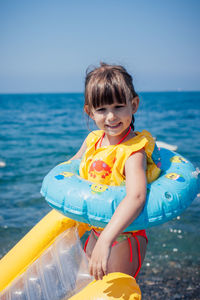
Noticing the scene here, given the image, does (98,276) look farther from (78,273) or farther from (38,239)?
(38,239)

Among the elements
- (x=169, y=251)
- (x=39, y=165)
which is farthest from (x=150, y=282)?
(x=39, y=165)

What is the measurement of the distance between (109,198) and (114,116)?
0.50 m

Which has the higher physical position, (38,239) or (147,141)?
(147,141)

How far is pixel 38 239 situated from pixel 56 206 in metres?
0.73

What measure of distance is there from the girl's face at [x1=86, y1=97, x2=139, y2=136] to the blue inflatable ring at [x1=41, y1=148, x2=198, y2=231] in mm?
371

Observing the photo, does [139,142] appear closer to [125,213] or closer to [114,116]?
[114,116]

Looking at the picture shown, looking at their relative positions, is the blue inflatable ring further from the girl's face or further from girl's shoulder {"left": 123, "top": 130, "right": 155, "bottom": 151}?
the girl's face

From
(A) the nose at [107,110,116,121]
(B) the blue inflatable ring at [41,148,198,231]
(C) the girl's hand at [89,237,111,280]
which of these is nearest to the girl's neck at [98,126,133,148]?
(A) the nose at [107,110,116,121]

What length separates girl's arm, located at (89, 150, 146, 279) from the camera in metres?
1.43

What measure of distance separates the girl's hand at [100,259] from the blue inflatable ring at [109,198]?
0.18 metres

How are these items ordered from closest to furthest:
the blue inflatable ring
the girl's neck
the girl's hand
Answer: the girl's hand → the blue inflatable ring → the girl's neck

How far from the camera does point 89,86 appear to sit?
71.0 inches

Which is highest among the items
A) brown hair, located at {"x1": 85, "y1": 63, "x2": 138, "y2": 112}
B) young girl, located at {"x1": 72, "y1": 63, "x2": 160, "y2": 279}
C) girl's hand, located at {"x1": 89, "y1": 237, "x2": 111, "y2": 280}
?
brown hair, located at {"x1": 85, "y1": 63, "x2": 138, "y2": 112}

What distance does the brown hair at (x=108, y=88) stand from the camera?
1731 mm
